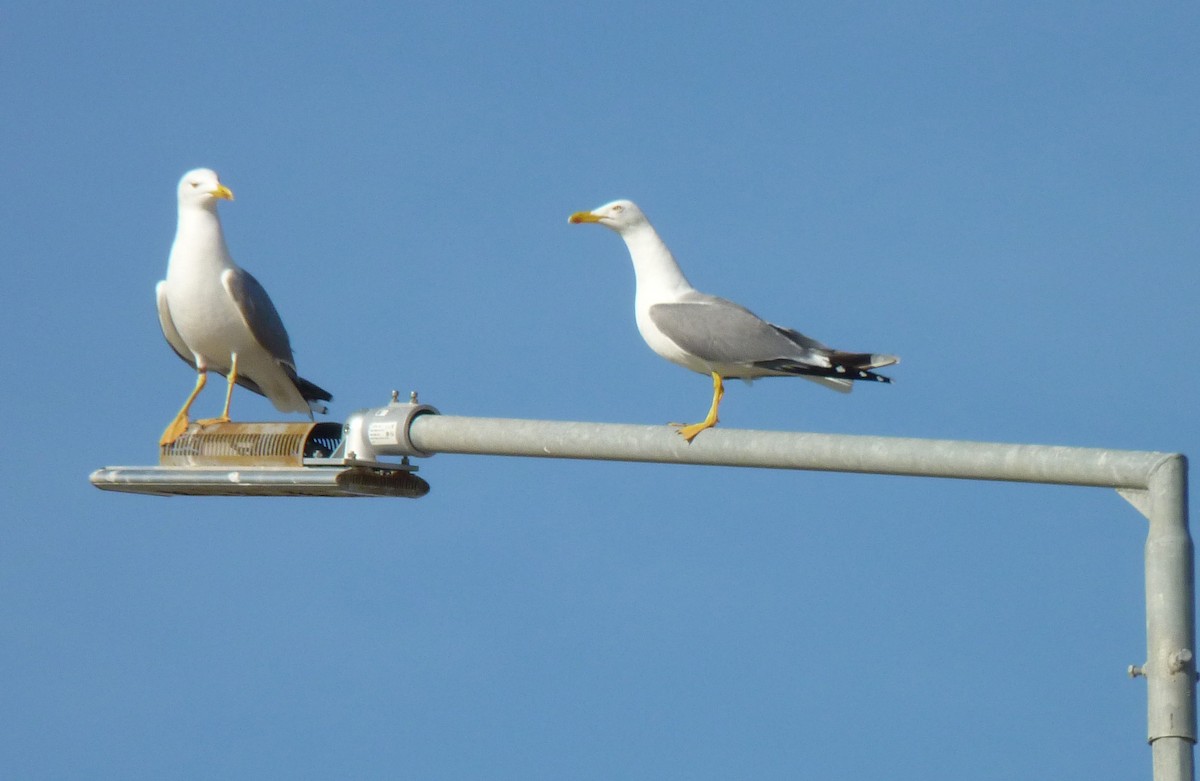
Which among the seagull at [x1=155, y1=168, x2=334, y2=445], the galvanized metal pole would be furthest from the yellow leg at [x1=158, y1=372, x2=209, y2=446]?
the galvanized metal pole

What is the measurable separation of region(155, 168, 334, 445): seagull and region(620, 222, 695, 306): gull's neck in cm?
266

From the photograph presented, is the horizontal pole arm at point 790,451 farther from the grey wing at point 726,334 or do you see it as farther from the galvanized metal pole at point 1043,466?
the grey wing at point 726,334

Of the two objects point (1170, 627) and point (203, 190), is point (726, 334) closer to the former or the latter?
point (203, 190)

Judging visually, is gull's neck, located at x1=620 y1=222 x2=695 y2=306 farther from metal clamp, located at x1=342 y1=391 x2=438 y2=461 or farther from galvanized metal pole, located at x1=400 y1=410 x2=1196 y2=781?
galvanized metal pole, located at x1=400 y1=410 x2=1196 y2=781

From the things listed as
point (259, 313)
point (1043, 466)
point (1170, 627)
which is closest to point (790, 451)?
point (1043, 466)

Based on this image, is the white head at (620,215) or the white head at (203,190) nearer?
the white head at (620,215)

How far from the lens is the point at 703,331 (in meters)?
10.7

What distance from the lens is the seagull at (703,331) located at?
33.2ft

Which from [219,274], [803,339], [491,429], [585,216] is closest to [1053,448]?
[491,429]

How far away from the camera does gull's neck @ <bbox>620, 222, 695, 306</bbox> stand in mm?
11305

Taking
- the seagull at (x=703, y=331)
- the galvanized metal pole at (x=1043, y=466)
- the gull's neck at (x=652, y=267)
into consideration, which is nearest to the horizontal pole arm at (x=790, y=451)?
the galvanized metal pole at (x=1043, y=466)

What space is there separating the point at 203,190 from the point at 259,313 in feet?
2.88

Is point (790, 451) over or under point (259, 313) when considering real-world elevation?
under

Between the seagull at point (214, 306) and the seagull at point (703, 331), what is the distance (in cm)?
242
